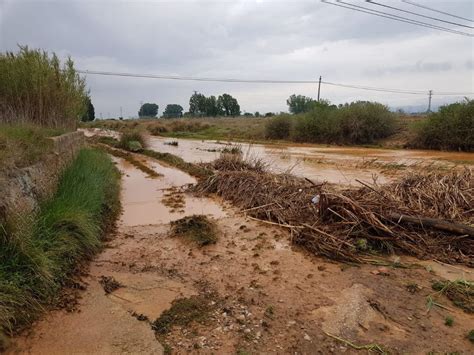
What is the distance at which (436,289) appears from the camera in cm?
409

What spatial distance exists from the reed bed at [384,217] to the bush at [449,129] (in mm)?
15049

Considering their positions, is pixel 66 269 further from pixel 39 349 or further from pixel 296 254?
pixel 296 254

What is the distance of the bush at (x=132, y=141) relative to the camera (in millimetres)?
20156

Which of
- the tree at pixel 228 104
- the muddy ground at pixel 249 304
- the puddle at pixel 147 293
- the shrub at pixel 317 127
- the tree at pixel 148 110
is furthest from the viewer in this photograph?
the tree at pixel 148 110

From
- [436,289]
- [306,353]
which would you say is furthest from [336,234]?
[306,353]

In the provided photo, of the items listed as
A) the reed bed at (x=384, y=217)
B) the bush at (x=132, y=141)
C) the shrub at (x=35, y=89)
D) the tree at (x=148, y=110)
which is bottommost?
the reed bed at (x=384, y=217)

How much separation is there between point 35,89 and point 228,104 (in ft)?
246

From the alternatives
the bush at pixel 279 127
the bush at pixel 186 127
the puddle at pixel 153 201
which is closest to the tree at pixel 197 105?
the bush at pixel 186 127

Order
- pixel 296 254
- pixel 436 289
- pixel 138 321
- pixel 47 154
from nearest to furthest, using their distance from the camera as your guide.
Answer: pixel 138 321
pixel 436 289
pixel 296 254
pixel 47 154

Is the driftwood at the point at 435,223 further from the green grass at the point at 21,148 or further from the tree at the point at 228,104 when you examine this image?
the tree at the point at 228,104

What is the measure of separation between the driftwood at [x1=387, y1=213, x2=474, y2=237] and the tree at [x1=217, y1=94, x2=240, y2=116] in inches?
3095

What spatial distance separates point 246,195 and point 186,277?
152 inches

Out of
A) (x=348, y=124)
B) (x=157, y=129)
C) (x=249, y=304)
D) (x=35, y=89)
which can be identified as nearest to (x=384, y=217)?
(x=249, y=304)

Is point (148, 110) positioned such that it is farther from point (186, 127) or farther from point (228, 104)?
point (186, 127)
